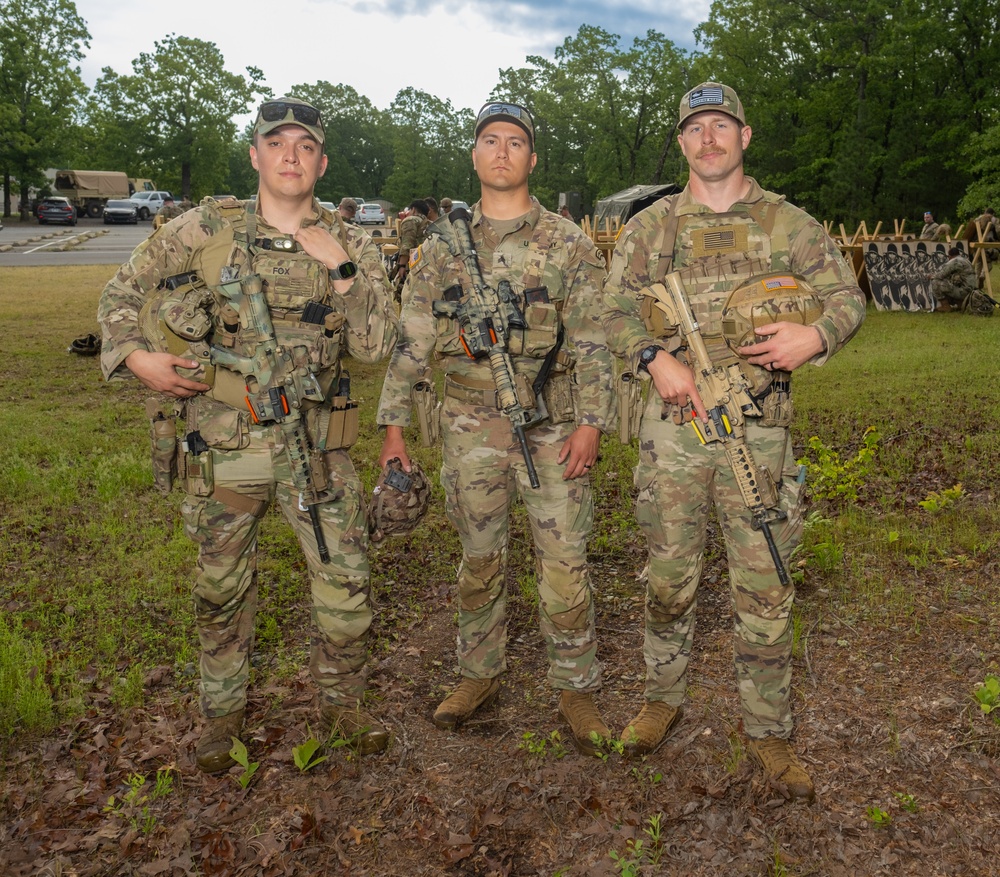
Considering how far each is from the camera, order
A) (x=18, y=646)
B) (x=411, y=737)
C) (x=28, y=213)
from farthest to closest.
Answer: (x=28, y=213) < (x=18, y=646) < (x=411, y=737)

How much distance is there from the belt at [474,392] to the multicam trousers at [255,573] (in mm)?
618

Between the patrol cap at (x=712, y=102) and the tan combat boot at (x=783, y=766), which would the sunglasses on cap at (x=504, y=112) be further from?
the tan combat boot at (x=783, y=766)

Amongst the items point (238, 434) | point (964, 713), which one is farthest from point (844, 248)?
point (238, 434)

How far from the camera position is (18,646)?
16.0ft

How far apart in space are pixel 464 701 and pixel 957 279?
16843 millimetres

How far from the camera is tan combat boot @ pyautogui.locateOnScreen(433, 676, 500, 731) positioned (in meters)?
4.20

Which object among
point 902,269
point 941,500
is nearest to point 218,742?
point 941,500

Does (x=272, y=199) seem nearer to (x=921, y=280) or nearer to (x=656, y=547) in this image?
(x=656, y=547)

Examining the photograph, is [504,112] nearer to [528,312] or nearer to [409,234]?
[528,312]

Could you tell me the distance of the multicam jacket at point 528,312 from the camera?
4.04 m

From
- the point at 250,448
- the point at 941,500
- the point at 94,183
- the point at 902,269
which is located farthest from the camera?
the point at 94,183

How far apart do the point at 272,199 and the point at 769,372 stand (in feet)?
7.50

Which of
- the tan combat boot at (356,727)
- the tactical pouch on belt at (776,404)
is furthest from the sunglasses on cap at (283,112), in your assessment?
the tan combat boot at (356,727)

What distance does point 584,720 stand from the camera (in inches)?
159
